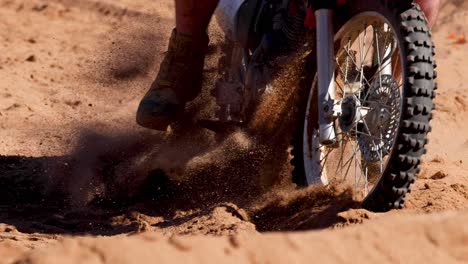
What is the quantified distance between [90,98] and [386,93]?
3553 millimetres

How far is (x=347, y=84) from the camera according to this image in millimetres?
4102

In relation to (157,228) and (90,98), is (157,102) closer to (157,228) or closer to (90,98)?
(157,228)

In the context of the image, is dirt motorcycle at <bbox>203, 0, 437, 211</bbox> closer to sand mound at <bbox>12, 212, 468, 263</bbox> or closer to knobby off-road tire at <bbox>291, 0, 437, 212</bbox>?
knobby off-road tire at <bbox>291, 0, 437, 212</bbox>

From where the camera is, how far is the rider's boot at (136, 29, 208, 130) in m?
4.88

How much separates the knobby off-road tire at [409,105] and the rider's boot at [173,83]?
1507 mm

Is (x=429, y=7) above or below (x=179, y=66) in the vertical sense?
above

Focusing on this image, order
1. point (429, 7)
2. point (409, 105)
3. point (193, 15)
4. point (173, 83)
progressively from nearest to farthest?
point (409, 105) → point (429, 7) → point (193, 15) → point (173, 83)

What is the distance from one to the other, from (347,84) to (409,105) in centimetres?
72

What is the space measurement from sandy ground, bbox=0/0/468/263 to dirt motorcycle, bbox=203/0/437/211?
0.15 metres

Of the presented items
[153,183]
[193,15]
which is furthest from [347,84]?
[153,183]

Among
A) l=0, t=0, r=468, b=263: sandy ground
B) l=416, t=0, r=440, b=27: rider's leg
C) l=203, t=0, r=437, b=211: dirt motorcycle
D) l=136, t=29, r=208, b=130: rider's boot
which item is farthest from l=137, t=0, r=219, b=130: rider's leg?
l=416, t=0, r=440, b=27: rider's leg

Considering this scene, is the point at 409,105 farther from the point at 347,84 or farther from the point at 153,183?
the point at 153,183

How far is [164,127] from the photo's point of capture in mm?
4980

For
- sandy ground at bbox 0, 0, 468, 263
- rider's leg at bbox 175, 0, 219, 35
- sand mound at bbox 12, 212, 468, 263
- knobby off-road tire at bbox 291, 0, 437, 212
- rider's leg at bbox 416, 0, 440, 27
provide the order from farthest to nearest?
rider's leg at bbox 175, 0, 219, 35 < rider's leg at bbox 416, 0, 440, 27 < knobby off-road tire at bbox 291, 0, 437, 212 < sandy ground at bbox 0, 0, 468, 263 < sand mound at bbox 12, 212, 468, 263
